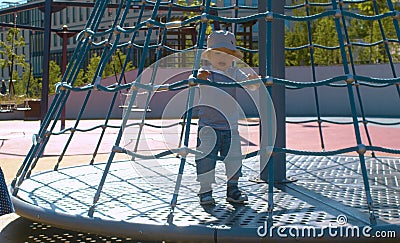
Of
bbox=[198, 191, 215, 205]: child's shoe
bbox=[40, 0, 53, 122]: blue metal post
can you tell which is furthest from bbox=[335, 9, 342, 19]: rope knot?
bbox=[40, 0, 53, 122]: blue metal post

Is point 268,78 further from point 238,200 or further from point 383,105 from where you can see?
point 383,105

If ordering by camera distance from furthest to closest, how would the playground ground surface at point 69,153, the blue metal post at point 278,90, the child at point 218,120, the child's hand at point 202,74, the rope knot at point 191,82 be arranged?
1. the blue metal post at point 278,90
2. the playground ground surface at point 69,153
3. the child at point 218,120
4. the child's hand at point 202,74
5. the rope knot at point 191,82

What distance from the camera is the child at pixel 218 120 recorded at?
338 centimetres

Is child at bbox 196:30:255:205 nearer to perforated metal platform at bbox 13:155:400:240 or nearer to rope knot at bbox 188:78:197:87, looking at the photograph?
perforated metal platform at bbox 13:155:400:240

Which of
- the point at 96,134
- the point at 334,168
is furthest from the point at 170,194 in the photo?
the point at 96,134

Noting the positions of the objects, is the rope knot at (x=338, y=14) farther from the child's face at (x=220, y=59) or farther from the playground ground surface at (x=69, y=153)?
the playground ground surface at (x=69, y=153)

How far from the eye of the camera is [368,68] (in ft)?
60.3

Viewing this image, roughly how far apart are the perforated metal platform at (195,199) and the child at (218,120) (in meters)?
0.18

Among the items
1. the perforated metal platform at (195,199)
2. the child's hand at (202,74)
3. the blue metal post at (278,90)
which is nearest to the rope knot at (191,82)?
the child's hand at (202,74)

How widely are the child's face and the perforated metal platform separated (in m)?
0.84

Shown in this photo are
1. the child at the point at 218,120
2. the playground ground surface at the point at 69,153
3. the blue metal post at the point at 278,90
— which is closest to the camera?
the child at the point at 218,120

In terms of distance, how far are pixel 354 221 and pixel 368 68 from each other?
1636cm

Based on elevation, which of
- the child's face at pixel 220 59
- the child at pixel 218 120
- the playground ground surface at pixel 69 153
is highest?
the child's face at pixel 220 59

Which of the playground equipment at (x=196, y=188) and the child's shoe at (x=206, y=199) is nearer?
the playground equipment at (x=196, y=188)
